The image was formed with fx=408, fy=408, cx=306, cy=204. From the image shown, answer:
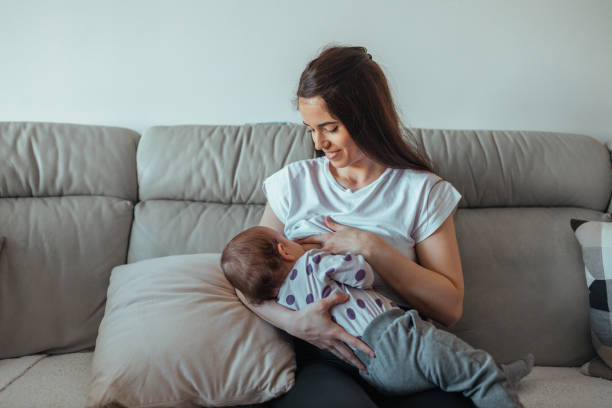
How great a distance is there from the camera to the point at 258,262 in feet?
3.53

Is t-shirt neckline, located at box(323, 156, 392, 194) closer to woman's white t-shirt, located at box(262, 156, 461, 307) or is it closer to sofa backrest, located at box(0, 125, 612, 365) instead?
woman's white t-shirt, located at box(262, 156, 461, 307)

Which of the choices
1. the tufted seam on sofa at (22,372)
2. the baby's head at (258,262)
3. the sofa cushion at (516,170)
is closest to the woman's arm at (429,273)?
the baby's head at (258,262)

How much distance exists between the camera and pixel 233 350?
1.08 metres

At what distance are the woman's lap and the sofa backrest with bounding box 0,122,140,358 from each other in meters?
0.83

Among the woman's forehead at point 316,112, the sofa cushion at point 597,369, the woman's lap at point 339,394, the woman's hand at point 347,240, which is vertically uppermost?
the woman's forehead at point 316,112

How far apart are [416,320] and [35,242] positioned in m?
1.34

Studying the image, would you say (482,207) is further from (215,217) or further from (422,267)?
(215,217)

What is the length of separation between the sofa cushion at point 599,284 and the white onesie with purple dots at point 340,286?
0.86 metres

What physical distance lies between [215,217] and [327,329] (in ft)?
2.43

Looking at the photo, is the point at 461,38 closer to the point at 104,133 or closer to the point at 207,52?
the point at 207,52

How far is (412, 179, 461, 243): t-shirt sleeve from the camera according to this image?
124 centimetres

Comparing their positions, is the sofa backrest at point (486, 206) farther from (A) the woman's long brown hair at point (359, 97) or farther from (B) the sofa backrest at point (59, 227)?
(A) the woman's long brown hair at point (359, 97)

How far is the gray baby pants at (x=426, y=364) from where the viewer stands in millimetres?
917

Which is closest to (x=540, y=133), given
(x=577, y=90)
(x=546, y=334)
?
(x=577, y=90)
